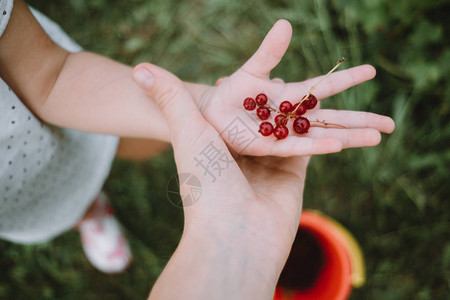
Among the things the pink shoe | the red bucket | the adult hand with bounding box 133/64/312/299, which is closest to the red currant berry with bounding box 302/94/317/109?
the adult hand with bounding box 133/64/312/299

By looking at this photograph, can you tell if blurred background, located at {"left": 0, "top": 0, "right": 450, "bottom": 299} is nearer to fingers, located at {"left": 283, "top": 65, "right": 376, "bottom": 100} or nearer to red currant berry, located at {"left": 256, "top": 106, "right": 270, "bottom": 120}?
fingers, located at {"left": 283, "top": 65, "right": 376, "bottom": 100}

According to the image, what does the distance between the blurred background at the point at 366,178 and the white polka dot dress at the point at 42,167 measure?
2.07 feet

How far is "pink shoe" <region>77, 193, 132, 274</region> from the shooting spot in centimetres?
220

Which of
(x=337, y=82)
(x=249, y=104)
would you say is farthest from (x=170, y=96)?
(x=337, y=82)

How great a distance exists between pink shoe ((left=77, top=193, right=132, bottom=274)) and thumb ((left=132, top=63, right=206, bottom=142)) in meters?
1.16

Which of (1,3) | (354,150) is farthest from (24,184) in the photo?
(354,150)

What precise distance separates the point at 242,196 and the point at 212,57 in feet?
5.65

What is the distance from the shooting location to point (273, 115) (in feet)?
4.62

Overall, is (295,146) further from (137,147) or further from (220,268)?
(137,147)

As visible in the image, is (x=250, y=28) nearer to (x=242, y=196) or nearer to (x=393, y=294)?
(x=242, y=196)

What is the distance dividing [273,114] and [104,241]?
1.40m

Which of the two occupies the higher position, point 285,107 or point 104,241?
point 285,107

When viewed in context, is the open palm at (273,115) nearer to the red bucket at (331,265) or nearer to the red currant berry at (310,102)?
the red currant berry at (310,102)

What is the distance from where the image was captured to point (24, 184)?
58.5 inches
